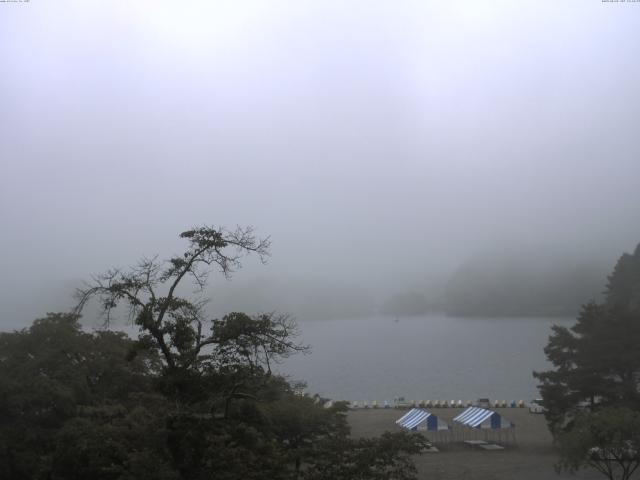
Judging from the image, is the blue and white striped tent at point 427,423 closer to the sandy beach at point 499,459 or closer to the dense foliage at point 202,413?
the sandy beach at point 499,459

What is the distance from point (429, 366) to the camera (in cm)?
7962

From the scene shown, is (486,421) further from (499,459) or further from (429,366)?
(429,366)

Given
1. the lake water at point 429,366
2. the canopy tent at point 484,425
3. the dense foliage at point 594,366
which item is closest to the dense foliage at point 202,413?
the dense foliage at point 594,366

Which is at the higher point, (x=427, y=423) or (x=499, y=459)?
(x=427, y=423)

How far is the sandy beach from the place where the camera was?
74.7 ft

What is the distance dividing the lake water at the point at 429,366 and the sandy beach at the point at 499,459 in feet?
63.2

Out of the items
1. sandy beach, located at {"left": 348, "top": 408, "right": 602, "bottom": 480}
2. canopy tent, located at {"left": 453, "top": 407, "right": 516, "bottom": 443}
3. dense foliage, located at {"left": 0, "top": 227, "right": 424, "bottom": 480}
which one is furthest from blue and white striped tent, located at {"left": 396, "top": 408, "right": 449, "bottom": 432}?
dense foliage, located at {"left": 0, "top": 227, "right": 424, "bottom": 480}

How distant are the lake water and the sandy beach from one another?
1927cm

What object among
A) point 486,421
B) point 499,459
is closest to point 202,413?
point 499,459

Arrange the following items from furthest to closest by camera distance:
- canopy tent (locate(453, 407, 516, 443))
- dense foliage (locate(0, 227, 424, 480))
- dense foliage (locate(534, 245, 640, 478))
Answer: canopy tent (locate(453, 407, 516, 443)), dense foliage (locate(534, 245, 640, 478)), dense foliage (locate(0, 227, 424, 480))

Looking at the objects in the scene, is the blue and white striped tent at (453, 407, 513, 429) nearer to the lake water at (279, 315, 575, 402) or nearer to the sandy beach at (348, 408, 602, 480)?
the sandy beach at (348, 408, 602, 480)

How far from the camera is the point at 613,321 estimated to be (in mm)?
27031

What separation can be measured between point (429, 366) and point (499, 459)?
5478cm

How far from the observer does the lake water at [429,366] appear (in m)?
57.8
